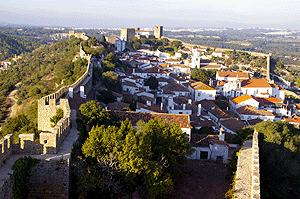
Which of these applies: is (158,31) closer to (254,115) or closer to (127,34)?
(127,34)

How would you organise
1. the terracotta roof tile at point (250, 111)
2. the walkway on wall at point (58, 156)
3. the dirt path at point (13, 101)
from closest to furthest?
1. the walkway on wall at point (58, 156)
2. the dirt path at point (13, 101)
3. the terracotta roof tile at point (250, 111)

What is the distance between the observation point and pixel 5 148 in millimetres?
6746

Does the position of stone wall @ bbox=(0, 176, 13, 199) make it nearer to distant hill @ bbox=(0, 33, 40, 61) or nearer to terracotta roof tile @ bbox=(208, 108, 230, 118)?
terracotta roof tile @ bbox=(208, 108, 230, 118)

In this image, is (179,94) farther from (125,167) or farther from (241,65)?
(241,65)

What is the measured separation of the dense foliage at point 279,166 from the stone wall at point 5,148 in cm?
839

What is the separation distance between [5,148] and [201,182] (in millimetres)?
7176

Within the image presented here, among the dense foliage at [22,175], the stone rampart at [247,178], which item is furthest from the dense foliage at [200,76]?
the dense foliage at [22,175]

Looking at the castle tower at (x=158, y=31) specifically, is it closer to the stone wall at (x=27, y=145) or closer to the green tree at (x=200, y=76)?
the green tree at (x=200, y=76)

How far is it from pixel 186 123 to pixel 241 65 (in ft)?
164

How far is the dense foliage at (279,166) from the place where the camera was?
11430 millimetres

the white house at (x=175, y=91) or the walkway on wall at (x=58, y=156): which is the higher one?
the walkway on wall at (x=58, y=156)

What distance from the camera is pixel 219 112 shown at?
89.0 feet

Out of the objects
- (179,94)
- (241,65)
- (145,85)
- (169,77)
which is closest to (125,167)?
(179,94)

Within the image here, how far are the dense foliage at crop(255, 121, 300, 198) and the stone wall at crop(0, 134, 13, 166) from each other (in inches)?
330
